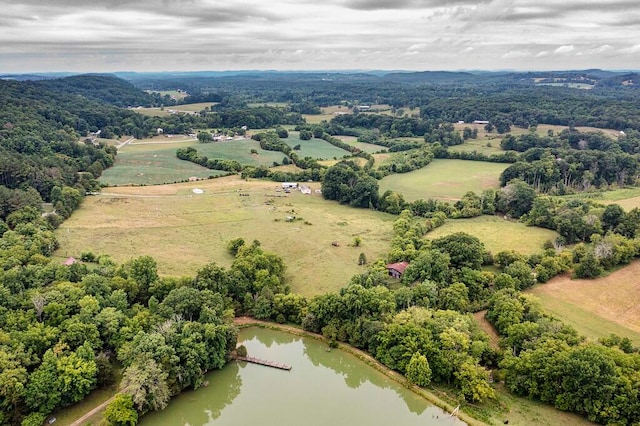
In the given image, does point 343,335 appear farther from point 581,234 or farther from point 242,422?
point 581,234

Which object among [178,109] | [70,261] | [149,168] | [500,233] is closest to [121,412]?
[70,261]

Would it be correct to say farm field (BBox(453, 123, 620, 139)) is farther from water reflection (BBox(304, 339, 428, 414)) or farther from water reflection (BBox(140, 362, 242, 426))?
water reflection (BBox(140, 362, 242, 426))

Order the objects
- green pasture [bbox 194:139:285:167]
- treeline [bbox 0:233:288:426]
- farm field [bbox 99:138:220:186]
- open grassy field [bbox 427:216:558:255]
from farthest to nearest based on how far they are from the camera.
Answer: green pasture [bbox 194:139:285:167], farm field [bbox 99:138:220:186], open grassy field [bbox 427:216:558:255], treeline [bbox 0:233:288:426]

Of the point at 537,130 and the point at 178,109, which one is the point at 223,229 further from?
the point at 178,109

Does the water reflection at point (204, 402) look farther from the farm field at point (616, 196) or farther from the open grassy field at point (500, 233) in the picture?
the farm field at point (616, 196)

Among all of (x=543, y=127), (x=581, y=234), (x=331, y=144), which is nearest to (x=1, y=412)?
(x=581, y=234)

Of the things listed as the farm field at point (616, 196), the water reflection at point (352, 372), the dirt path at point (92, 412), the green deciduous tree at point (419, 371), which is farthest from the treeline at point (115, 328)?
the farm field at point (616, 196)

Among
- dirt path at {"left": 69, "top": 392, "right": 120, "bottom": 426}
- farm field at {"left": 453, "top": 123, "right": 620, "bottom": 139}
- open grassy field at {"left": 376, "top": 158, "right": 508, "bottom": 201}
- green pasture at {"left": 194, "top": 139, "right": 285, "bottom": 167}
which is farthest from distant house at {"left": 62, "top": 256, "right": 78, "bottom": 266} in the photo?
farm field at {"left": 453, "top": 123, "right": 620, "bottom": 139}
